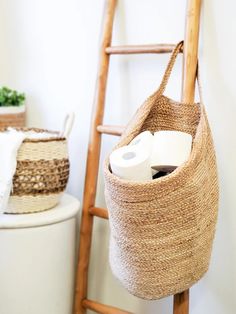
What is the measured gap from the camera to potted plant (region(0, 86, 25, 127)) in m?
1.34

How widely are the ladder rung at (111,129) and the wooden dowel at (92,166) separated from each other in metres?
0.02

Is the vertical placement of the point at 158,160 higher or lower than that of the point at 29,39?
lower

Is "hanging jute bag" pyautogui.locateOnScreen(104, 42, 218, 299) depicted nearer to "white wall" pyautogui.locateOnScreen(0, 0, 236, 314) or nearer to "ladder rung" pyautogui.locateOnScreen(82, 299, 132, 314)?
"white wall" pyautogui.locateOnScreen(0, 0, 236, 314)

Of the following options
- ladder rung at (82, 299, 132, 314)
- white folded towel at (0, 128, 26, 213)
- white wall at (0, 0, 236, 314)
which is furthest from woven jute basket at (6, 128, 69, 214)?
ladder rung at (82, 299, 132, 314)

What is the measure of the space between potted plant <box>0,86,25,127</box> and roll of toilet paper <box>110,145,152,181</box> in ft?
2.34

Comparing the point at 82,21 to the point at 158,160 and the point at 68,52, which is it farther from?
the point at 158,160

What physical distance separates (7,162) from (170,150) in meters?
0.45

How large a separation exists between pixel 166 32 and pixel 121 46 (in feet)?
0.41

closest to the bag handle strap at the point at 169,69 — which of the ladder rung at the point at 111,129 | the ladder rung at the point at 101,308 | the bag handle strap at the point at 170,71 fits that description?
the bag handle strap at the point at 170,71

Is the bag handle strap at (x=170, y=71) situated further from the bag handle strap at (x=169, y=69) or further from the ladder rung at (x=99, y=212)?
the ladder rung at (x=99, y=212)

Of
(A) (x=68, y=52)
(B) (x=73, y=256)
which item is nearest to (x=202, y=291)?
(B) (x=73, y=256)

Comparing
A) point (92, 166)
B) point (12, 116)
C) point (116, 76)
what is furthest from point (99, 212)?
point (12, 116)

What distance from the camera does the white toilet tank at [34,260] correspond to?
3.35 ft

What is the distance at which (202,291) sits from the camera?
3.29 feet
